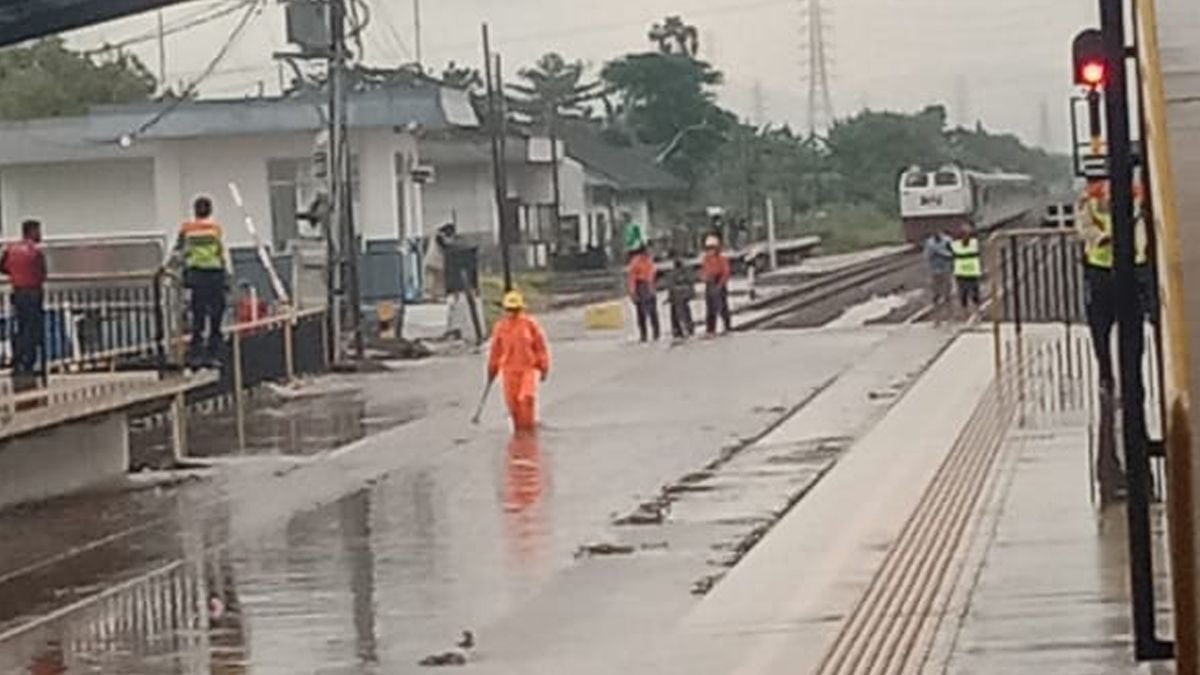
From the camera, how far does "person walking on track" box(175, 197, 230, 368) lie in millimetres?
25672

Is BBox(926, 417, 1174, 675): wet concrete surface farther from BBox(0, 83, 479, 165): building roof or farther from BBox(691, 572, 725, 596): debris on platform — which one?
BBox(0, 83, 479, 165): building roof

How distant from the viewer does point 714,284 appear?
44.2 meters

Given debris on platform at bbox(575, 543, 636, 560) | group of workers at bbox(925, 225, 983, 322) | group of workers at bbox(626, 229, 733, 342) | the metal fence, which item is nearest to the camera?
debris on platform at bbox(575, 543, 636, 560)

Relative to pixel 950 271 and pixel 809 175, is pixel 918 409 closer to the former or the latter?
pixel 950 271

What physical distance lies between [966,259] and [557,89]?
91.1m

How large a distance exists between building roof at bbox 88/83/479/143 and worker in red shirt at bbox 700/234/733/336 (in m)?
13.0

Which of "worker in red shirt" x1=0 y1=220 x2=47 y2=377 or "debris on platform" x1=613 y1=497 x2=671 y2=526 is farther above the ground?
"worker in red shirt" x1=0 y1=220 x2=47 y2=377

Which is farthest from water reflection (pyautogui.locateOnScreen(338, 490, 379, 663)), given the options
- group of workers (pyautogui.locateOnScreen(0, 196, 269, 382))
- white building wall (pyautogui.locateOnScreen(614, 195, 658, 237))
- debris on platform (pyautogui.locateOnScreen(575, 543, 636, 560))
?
white building wall (pyautogui.locateOnScreen(614, 195, 658, 237))

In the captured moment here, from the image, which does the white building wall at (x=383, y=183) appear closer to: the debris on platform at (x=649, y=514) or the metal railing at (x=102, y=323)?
the metal railing at (x=102, y=323)

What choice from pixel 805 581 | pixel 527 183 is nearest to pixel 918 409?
pixel 805 581

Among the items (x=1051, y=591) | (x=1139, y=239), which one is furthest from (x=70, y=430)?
(x=1139, y=239)

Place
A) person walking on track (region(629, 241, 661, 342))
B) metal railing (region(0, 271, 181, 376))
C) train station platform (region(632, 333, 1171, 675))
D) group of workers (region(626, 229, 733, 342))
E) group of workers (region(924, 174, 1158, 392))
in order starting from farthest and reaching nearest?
group of workers (region(626, 229, 733, 342)), person walking on track (region(629, 241, 661, 342)), metal railing (region(0, 271, 181, 376)), train station platform (region(632, 333, 1171, 675)), group of workers (region(924, 174, 1158, 392))

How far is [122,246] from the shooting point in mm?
47000

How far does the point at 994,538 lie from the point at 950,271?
34050mm
